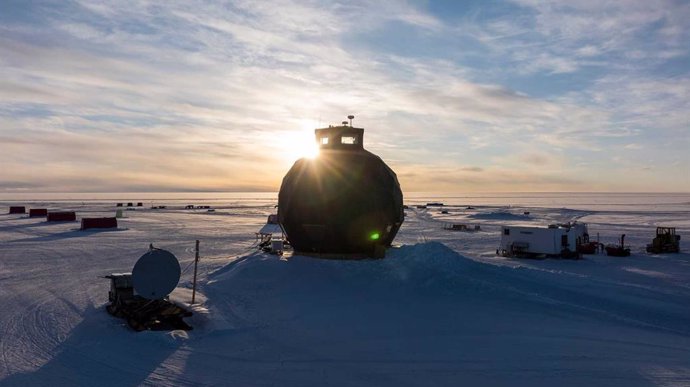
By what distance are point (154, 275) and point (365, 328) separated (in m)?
7.02

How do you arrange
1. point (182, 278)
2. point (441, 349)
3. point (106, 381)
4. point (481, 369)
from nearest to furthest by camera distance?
point (106, 381) → point (481, 369) → point (441, 349) → point (182, 278)

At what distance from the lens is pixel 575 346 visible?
1461 cm

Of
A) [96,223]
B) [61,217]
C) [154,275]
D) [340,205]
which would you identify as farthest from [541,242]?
[61,217]

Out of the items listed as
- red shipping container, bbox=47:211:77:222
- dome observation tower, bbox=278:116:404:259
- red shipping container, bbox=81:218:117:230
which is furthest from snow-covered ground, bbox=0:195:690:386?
red shipping container, bbox=47:211:77:222

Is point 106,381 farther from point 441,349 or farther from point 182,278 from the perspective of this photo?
point 182,278

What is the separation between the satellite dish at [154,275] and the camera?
645 inches

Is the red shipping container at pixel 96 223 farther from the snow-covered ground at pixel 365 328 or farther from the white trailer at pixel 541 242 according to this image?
the white trailer at pixel 541 242

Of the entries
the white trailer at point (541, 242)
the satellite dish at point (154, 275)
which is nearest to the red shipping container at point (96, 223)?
the white trailer at point (541, 242)

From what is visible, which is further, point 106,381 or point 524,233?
point 524,233

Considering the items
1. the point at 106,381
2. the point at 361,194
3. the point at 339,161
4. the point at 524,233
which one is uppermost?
the point at 339,161

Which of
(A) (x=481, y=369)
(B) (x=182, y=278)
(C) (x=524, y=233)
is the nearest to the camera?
(A) (x=481, y=369)

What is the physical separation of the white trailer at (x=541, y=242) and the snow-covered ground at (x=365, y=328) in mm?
7839

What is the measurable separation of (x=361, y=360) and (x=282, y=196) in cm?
1324

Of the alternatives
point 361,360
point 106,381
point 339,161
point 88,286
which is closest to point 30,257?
point 88,286
